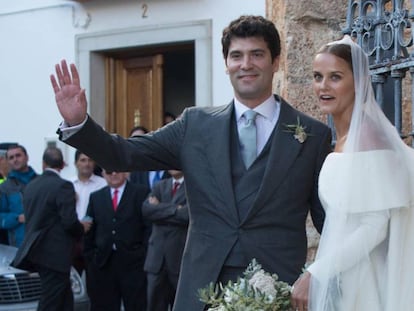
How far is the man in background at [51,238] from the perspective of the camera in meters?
9.05

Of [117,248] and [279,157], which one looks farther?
[117,248]

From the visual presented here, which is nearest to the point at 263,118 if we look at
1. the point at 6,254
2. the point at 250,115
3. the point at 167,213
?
the point at 250,115

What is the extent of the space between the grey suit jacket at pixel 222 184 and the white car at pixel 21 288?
5202mm

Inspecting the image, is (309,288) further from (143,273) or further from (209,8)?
(209,8)

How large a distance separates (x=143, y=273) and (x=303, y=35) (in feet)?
13.0

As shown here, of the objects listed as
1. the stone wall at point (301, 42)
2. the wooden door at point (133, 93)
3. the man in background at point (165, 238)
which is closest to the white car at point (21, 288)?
the man in background at point (165, 238)

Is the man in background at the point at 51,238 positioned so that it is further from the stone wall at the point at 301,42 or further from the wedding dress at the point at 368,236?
the wedding dress at the point at 368,236

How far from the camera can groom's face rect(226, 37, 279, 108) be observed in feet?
14.1

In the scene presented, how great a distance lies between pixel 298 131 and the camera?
14.0ft

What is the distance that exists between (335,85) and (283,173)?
0.42m

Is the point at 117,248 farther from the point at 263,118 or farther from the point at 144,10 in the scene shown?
the point at 263,118

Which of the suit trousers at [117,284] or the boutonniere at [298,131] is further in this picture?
the suit trousers at [117,284]

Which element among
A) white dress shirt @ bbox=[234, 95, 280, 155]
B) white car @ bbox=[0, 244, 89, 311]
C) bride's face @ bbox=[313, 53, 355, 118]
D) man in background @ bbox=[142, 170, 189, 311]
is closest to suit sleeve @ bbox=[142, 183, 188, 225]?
man in background @ bbox=[142, 170, 189, 311]

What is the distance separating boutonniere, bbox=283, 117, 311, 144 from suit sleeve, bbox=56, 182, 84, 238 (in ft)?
16.3
